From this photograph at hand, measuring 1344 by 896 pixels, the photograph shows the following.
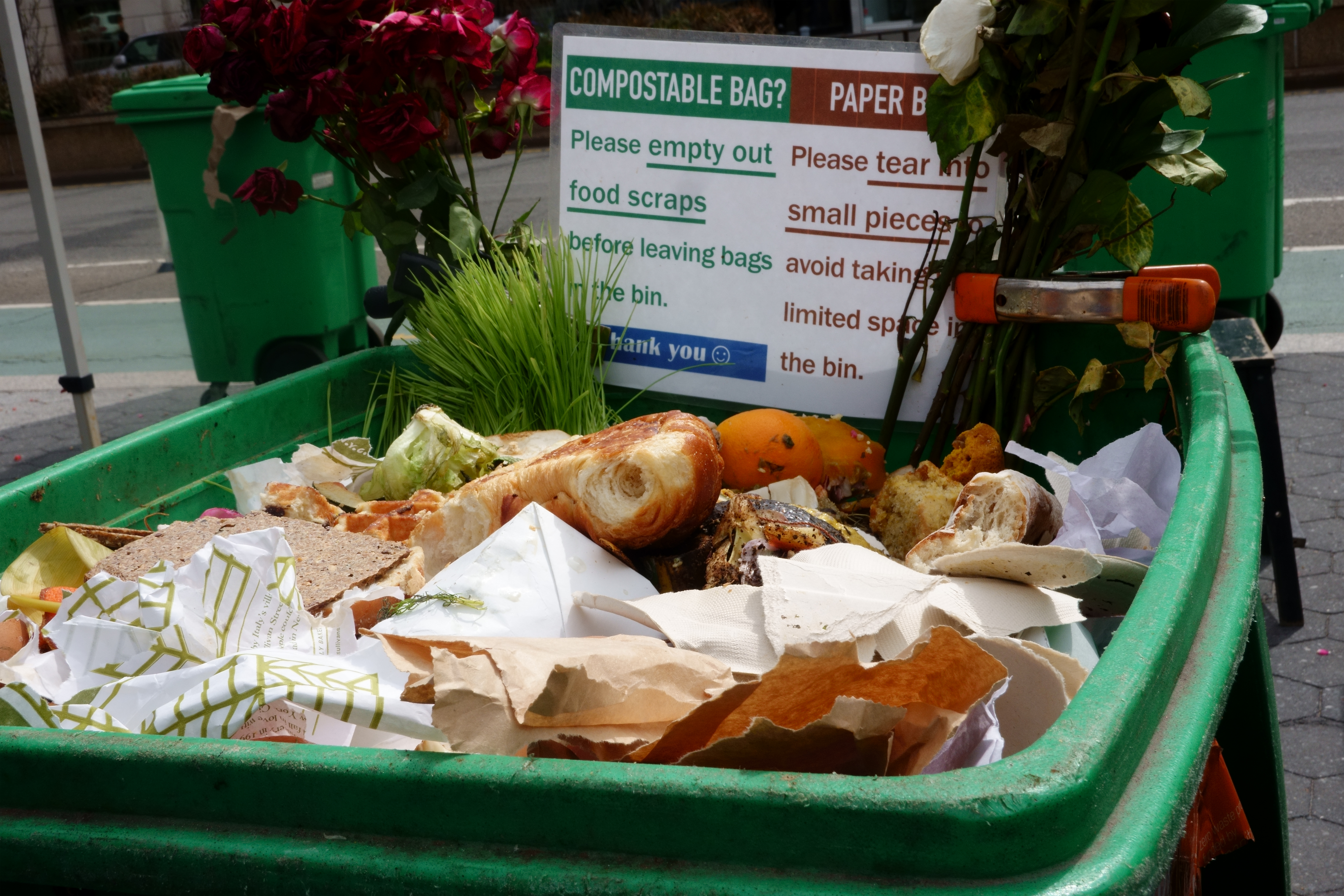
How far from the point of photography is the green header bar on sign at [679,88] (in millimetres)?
2176

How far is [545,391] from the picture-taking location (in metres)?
2.26

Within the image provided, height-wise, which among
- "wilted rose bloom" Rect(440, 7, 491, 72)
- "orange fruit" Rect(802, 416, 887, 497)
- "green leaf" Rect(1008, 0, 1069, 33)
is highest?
"wilted rose bloom" Rect(440, 7, 491, 72)

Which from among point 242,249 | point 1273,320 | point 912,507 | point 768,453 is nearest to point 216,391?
point 242,249

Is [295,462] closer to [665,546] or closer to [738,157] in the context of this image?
[665,546]

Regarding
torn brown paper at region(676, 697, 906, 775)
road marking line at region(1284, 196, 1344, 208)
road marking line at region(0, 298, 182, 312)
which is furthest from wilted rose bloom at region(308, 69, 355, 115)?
road marking line at region(1284, 196, 1344, 208)

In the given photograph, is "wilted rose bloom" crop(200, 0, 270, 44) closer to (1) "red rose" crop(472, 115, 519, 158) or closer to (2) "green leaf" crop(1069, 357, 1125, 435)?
(1) "red rose" crop(472, 115, 519, 158)

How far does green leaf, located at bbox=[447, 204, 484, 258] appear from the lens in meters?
2.49

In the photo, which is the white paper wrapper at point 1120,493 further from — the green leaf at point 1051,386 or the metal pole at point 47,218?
the metal pole at point 47,218

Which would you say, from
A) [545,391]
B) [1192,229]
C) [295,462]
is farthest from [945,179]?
[1192,229]

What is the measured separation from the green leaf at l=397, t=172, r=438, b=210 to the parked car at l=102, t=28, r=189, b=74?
21096 millimetres

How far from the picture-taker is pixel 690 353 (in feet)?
7.67

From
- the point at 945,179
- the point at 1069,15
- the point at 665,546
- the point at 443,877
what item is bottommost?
the point at 665,546

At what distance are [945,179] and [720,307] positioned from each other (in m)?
0.50

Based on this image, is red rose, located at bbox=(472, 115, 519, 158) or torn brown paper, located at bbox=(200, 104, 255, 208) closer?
red rose, located at bbox=(472, 115, 519, 158)
